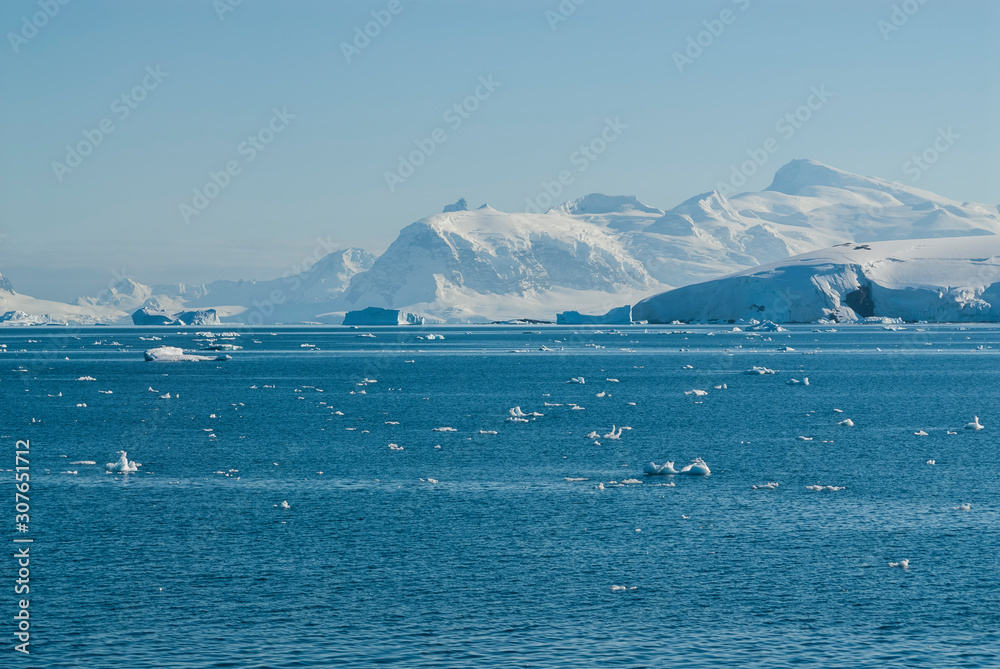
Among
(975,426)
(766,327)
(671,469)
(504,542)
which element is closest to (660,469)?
(671,469)

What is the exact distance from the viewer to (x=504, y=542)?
23047mm

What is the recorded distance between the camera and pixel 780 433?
43.3 metres

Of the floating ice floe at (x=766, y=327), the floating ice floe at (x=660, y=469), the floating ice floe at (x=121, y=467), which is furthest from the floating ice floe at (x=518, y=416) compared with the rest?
the floating ice floe at (x=766, y=327)

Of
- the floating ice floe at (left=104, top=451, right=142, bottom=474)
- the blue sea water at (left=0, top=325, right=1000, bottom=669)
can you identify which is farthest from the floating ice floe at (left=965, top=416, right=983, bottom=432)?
the floating ice floe at (left=104, top=451, right=142, bottom=474)

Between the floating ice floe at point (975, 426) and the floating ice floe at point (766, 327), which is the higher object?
the floating ice floe at point (766, 327)

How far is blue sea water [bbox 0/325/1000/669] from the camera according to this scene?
16.7 meters

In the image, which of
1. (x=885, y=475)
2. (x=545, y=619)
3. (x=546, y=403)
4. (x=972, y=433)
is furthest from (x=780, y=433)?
(x=545, y=619)

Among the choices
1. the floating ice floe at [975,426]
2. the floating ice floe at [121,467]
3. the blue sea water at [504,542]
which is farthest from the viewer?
the floating ice floe at [975,426]

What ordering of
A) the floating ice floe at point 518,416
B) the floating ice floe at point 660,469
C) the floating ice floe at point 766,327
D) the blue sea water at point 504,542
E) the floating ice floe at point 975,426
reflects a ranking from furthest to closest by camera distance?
the floating ice floe at point 766,327, the floating ice floe at point 518,416, the floating ice floe at point 975,426, the floating ice floe at point 660,469, the blue sea water at point 504,542

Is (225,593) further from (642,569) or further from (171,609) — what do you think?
(642,569)

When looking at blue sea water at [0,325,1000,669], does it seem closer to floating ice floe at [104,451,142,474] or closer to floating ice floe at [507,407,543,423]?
floating ice floe at [104,451,142,474]

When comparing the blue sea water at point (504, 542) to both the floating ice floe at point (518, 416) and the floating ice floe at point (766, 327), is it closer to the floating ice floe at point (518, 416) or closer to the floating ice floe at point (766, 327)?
the floating ice floe at point (518, 416)

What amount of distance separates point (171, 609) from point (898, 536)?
14.2m

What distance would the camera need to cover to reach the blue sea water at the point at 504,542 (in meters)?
16.7
